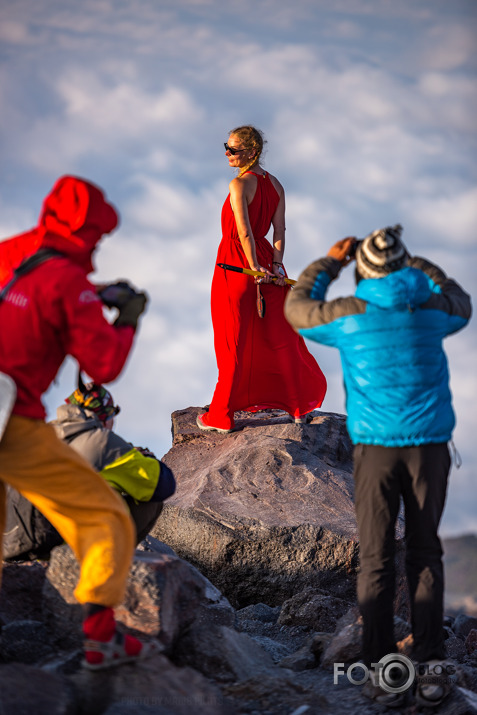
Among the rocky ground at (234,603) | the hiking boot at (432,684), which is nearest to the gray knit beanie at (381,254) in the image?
the rocky ground at (234,603)

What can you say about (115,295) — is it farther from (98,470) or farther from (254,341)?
(254,341)

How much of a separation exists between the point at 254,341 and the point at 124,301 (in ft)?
12.8

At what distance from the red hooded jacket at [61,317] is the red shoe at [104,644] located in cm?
87

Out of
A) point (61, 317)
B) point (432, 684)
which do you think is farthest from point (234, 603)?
point (61, 317)

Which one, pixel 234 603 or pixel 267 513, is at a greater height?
pixel 267 513

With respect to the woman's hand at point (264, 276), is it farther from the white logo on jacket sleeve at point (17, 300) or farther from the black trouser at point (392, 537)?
the white logo on jacket sleeve at point (17, 300)

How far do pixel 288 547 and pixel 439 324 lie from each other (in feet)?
9.30

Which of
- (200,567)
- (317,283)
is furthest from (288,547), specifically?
(317,283)

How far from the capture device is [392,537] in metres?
3.71

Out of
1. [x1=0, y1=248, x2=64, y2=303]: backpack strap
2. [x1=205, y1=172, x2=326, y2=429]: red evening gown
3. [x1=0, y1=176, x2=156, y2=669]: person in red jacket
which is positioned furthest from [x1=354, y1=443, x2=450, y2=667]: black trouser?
[x1=205, y1=172, x2=326, y2=429]: red evening gown

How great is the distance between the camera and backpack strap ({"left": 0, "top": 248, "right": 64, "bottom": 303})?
319 cm

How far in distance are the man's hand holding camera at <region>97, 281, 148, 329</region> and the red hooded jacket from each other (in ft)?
0.18

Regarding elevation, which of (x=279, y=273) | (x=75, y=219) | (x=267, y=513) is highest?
(x=279, y=273)

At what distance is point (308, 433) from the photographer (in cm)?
725
